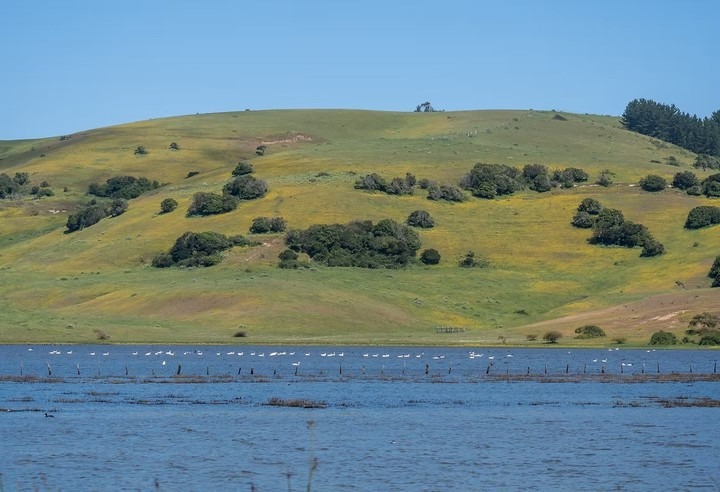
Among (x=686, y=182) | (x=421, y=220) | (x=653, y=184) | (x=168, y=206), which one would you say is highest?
(x=686, y=182)

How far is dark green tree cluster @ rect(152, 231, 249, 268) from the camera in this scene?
14538 cm

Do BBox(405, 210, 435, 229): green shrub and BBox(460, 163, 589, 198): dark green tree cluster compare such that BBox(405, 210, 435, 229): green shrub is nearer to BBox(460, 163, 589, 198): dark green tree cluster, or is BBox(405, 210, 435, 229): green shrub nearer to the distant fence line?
BBox(460, 163, 589, 198): dark green tree cluster

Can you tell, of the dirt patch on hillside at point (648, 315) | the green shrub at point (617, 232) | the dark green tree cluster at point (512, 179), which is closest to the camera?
the dirt patch on hillside at point (648, 315)

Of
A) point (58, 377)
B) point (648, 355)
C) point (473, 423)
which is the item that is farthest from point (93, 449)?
point (648, 355)

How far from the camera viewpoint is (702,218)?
150 m

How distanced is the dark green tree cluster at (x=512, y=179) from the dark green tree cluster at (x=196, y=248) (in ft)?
120

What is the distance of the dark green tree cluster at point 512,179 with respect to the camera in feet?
554

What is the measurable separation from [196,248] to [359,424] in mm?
89379

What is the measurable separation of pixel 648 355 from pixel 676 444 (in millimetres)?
50656

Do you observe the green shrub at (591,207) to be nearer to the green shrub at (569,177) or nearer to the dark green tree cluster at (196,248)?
the green shrub at (569,177)

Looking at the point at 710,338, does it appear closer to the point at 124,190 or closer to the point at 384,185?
the point at 384,185

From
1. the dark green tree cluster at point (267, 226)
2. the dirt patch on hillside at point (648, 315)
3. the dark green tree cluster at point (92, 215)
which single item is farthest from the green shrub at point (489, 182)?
the dirt patch on hillside at point (648, 315)

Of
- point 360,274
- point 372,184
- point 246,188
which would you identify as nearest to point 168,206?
point 246,188

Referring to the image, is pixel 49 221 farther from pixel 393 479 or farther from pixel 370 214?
pixel 393 479
